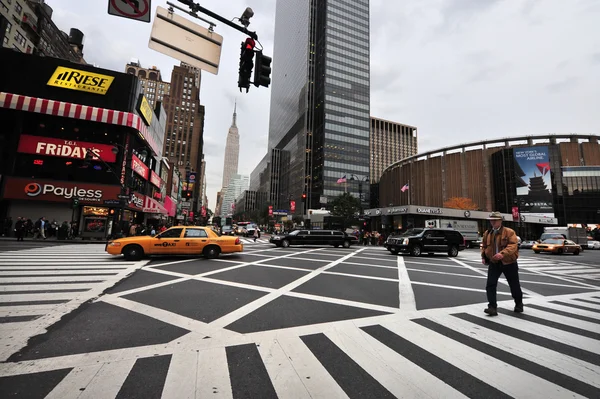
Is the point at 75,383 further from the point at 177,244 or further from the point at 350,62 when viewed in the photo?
the point at 350,62

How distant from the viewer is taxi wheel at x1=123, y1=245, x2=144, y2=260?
1142 cm

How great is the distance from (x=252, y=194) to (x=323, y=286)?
166 m

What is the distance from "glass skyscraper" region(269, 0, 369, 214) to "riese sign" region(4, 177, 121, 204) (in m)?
70.6

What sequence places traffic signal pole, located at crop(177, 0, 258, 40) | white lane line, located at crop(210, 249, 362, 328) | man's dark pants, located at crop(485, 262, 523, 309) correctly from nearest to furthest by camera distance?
white lane line, located at crop(210, 249, 362, 328), man's dark pants, located at crop(485, 262, 523, 309), traffic signal pole, located at crop(177, 0, 258, 40)

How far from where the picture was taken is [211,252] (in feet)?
41.4

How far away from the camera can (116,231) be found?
67.8 feet

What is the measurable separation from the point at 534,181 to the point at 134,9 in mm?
94532

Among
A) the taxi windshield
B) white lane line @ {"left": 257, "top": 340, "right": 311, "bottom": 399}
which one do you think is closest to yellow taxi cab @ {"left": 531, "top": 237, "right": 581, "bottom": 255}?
the taxi windshield

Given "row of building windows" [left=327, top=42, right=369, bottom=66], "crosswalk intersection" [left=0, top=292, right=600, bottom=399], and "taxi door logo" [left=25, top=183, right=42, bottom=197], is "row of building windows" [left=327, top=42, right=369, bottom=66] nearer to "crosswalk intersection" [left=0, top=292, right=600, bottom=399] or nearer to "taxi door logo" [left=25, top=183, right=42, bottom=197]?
"taxi door logo" [left=25, top=183, right=42, bottom=197]

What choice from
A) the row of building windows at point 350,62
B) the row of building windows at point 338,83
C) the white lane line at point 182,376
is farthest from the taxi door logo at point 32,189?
the row of building windows at point 350,62

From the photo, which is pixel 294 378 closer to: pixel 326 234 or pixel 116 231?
pixel 326 234

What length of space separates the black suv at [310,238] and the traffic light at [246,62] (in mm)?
15037

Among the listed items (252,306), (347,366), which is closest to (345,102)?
(252,306)

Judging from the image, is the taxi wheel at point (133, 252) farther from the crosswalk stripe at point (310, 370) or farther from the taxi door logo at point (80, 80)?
the taxi door logo at point (80, 80)
